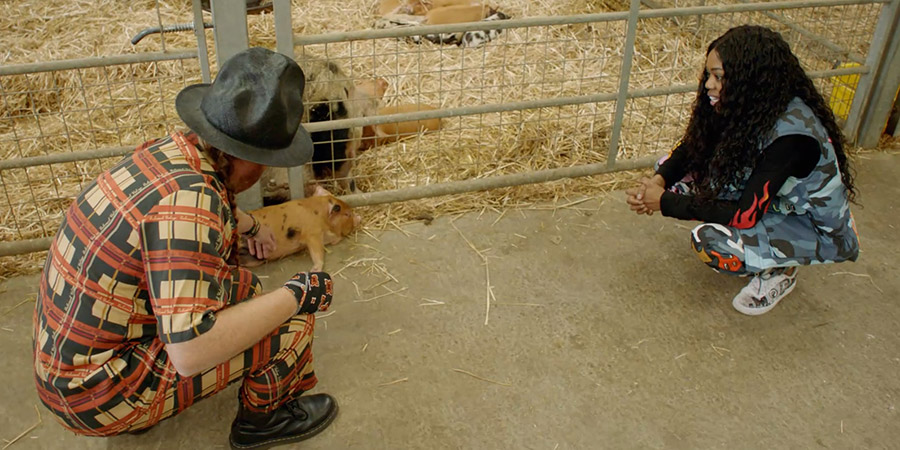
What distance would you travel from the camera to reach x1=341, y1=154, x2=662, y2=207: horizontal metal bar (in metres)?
4.54

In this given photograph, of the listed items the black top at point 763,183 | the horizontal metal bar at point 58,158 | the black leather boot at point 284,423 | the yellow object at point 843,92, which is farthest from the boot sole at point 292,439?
the yellow object at point 843,92

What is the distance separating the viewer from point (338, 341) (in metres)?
3.59

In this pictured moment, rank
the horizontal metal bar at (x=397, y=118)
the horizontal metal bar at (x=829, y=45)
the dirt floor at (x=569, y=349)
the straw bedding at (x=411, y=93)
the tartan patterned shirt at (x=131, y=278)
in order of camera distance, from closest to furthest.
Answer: the tartan patterned shirt at (x=131, y=278) < the dirt floor at (x=569, y=349) < the horizontal metal bar at (x=397, y=118) < the straw bedding at (x=411, y=93) < the horizontal metal bar at (x=829, y=45)

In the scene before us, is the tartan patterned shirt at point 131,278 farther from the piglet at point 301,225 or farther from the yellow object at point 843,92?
the yellow object at point 843,92

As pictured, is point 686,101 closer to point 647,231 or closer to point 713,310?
point 647,231

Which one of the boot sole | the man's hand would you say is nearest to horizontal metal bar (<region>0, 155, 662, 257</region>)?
the boot sole

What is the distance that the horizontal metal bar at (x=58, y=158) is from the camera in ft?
12.7

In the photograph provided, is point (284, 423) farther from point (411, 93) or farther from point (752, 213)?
point (411, 93)

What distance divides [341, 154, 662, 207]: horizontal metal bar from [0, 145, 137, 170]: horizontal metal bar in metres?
1.20

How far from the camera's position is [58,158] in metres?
3.93

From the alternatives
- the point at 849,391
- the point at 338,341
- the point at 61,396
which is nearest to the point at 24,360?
the point at 61,396

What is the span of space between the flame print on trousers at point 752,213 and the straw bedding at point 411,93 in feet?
4.38

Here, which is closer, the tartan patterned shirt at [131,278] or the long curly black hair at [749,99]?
the tartan patterned shirt at [131,278]

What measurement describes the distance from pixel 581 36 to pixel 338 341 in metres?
4.17
